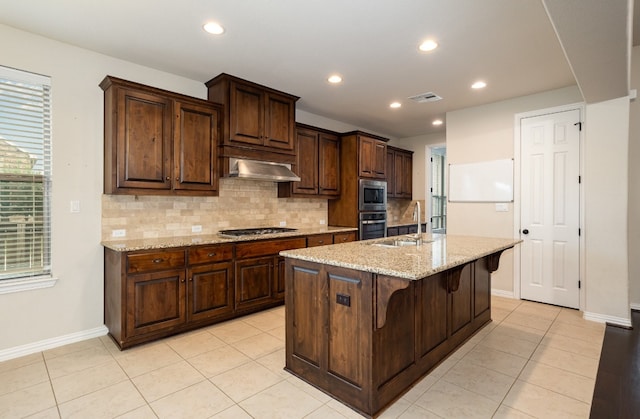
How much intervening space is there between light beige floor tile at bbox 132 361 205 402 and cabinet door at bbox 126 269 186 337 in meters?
0.53

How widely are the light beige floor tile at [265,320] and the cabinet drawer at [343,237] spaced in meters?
1.37

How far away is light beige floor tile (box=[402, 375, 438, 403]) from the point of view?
210cm

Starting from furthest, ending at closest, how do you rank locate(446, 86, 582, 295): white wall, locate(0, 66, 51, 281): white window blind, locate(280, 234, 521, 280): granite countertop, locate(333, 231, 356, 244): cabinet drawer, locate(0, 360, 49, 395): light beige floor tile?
locate(333, 231, 356, 244): cabinet drawer, locate(446, 86, 582, 295): white wall, locate(0, 66, 51, 281): white window blind, locate(0, 360, 49, 395): light beige floor tile, locate(280, 234, 521, 280): granite countertop

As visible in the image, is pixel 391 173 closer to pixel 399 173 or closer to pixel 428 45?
pixel 399 173

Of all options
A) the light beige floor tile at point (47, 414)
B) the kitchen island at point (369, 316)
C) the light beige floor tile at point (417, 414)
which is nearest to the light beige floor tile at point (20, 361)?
the light beige floor tile at point (47, 414)

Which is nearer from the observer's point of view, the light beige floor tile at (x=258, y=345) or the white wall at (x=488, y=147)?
the light beige floor tile at (x=258, y=345)

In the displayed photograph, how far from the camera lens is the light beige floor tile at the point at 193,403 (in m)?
1.93

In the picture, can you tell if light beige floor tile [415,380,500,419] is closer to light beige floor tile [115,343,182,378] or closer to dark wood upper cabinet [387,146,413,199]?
light beige floor tile [115,343,182,378]

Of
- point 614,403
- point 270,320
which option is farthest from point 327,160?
point 614,403

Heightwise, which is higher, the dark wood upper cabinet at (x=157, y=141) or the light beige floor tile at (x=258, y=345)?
the dark wood upper cabinet at (x=157, y=141)

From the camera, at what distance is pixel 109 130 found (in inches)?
117

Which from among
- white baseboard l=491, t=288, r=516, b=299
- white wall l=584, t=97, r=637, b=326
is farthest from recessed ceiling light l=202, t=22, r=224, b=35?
white baseboard l=491, t=288, r=516, b=299

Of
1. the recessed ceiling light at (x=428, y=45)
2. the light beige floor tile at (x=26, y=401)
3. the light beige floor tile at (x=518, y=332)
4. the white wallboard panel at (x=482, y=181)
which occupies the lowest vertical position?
the light beige floor tile at (x=26, y=401)

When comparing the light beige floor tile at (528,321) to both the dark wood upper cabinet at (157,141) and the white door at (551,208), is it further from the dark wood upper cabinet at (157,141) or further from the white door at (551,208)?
the dark wood upper cabinet at (157,141)
